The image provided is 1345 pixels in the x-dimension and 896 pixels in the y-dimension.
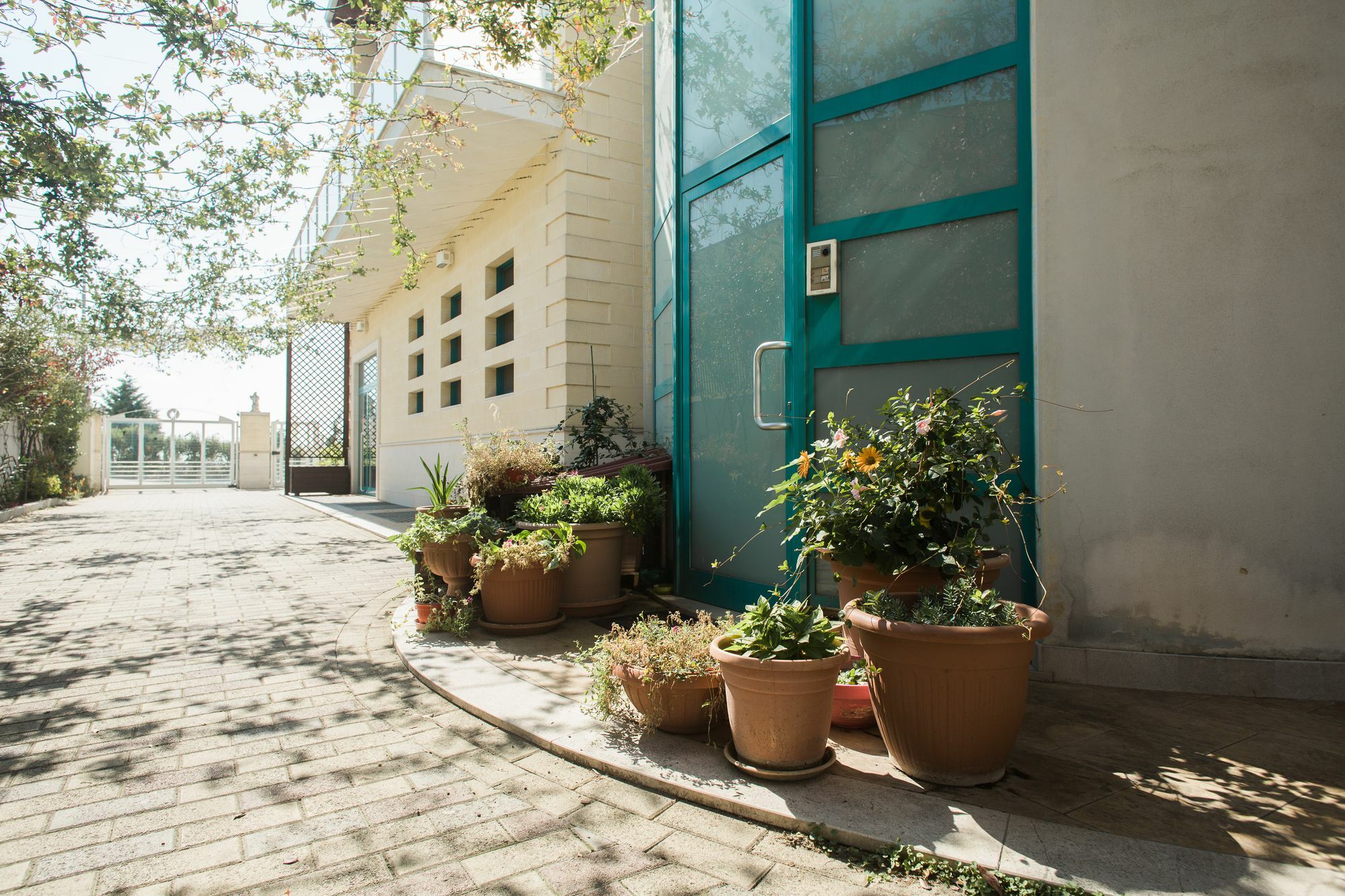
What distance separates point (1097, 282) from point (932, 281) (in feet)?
2.23

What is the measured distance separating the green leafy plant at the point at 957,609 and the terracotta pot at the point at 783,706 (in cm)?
22

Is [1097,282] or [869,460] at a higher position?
[1097,282]

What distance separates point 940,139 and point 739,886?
128 inches

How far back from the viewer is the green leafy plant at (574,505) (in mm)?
4637

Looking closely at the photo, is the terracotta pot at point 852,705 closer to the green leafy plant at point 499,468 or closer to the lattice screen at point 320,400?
the green leafy plant at point 499,468

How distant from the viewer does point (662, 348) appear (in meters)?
6.84

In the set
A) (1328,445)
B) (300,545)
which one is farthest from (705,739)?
(300,545)

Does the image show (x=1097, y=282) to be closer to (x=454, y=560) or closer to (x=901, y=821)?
(x=901, y=821)

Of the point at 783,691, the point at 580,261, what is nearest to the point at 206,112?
the point at 580,261

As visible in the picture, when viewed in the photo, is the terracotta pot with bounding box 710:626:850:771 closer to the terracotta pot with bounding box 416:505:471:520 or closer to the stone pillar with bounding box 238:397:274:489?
the terracotta pot with bounding box 416:505:471:520

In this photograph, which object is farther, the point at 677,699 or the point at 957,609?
the point at 677,699

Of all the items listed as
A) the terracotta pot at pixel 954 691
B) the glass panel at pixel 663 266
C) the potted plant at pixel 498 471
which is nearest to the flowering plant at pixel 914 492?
the terracotta pot at pixel 954 691

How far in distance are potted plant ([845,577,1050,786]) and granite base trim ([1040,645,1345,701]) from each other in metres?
1.09

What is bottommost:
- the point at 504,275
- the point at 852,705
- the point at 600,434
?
the point at 852,705
